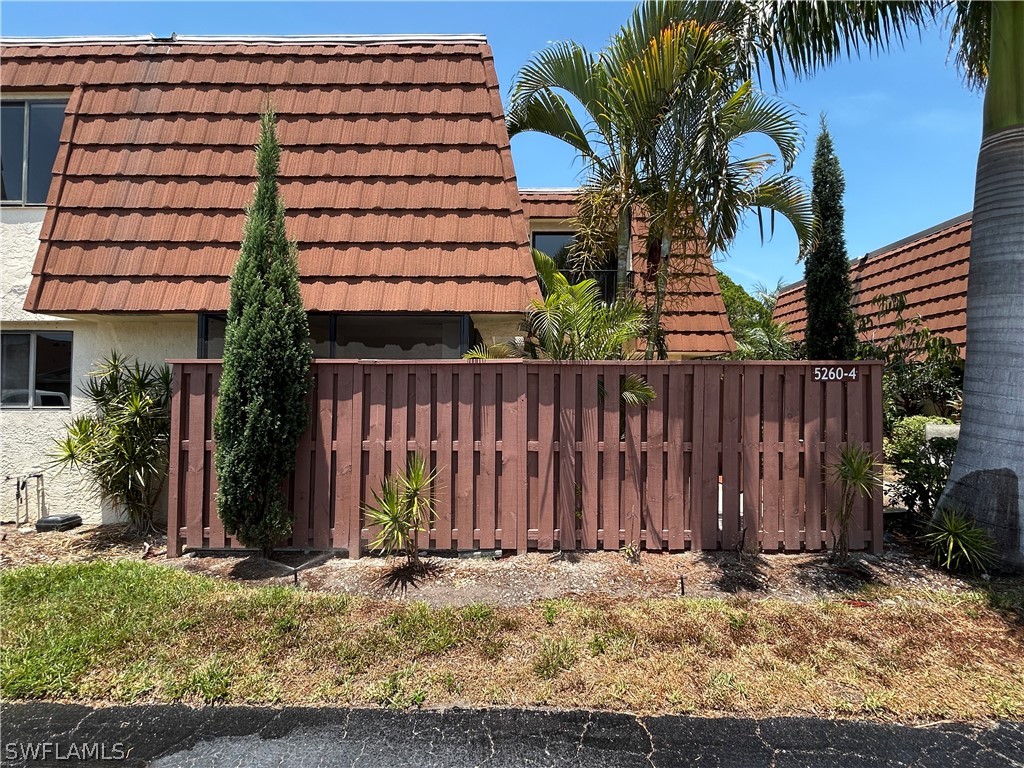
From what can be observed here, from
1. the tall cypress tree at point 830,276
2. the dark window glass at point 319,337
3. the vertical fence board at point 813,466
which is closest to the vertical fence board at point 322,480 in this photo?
the dark window glass at point 319,337

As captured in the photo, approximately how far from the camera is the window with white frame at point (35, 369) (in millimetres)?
6387

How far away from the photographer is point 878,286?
12.8m

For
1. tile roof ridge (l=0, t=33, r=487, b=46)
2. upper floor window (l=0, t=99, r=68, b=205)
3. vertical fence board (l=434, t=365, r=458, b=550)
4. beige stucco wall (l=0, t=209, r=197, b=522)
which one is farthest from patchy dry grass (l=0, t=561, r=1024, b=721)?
tile roof ridge (l=0, t=33, r=487, b=46)

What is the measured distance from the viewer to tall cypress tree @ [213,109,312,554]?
4.80 metres

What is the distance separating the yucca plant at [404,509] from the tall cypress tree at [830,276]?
6.59 metres

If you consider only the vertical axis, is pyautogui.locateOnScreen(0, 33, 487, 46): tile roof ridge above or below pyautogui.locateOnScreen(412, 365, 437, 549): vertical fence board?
above

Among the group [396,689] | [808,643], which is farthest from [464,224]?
[808,643]

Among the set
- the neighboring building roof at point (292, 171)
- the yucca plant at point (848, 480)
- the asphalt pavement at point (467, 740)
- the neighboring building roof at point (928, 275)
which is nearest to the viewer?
the asphalt pavement at point (467, 740)

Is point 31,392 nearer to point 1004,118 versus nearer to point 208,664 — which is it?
point 208,664

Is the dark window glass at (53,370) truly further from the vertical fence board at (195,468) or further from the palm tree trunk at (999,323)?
the palm tree trunk at (999,323)

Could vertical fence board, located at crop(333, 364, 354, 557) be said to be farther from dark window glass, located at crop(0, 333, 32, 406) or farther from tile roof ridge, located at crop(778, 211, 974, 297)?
tile roof ridge, located at crop(778, 211, 974, 297)

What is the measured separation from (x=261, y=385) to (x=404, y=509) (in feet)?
5.69

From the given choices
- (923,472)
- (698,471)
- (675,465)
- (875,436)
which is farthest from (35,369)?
(923,472)

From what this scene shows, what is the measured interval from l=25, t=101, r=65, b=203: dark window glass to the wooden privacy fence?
13.1ft
